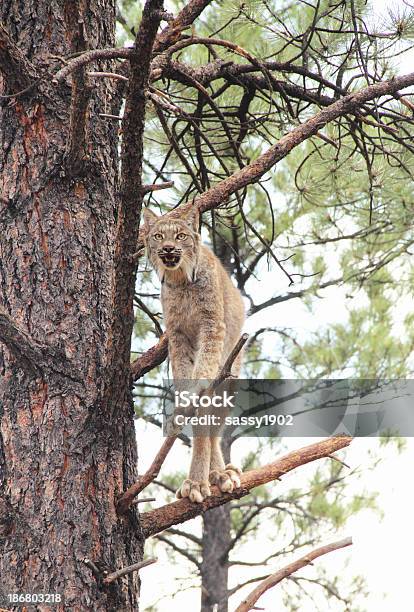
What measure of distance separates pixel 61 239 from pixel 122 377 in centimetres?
67

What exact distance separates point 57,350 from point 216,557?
20.4 feet

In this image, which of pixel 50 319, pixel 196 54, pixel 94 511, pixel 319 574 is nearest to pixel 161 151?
pixel 196 54

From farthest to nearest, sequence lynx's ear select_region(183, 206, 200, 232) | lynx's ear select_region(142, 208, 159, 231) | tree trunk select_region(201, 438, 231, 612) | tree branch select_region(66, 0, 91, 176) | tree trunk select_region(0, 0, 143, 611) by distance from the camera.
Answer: tree trunk select_region(201, 438, 231, 612) < lynx's ear select_region(142, 208, 159, 231) < lynx's ear select_region(183, 206, 200, 232) < tree trunk select_region(0, 0, 143, 611) < tree branch select_region(66, 0, 91, 176)

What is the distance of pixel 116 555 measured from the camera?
3248 mm

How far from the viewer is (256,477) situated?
386cm

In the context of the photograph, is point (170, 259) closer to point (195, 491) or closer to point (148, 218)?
point (148, 218)

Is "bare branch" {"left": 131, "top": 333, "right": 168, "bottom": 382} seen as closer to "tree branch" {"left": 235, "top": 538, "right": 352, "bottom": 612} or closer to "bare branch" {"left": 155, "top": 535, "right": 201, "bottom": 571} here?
"tree branch" {"left": 235, "top": 538, "right": 352, "bottom": 612}

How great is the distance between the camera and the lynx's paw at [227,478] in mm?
3971

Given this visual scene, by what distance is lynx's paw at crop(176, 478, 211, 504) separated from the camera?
384 cm

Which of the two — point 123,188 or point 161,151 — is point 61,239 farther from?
point 161,151

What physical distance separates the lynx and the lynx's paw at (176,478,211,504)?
0.31 ft

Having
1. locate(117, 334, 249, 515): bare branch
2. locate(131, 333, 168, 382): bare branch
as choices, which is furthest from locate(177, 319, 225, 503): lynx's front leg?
locate(117, 334, 249, 515): bare branch

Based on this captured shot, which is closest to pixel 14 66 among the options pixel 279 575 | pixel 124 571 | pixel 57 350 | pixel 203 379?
pixel 57 350

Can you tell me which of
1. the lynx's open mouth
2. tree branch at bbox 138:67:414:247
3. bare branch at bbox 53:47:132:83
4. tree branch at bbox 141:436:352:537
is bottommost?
tree branch at bbox 141:436:352:537
